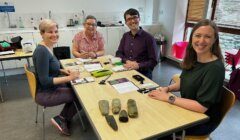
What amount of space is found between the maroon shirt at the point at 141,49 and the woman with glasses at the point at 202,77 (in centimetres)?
82

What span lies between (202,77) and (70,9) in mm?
4029

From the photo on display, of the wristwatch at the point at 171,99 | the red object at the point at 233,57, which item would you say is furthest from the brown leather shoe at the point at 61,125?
the red object at the point at 233,57

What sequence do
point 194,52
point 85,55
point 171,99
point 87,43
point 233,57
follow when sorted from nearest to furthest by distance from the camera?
point 171,99 < point 194,52 < point 85,55 < point 87,43 < point 233,57

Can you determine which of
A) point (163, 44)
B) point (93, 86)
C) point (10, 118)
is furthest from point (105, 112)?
point (163, 44)

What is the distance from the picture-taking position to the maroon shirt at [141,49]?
7.79 ft

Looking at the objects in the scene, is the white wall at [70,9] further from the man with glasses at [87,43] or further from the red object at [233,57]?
the red object at [233,57]

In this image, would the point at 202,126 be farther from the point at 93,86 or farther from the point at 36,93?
the point at 36,93

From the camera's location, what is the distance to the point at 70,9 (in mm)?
4637

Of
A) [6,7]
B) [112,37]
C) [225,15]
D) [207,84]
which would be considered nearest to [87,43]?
[112,37]

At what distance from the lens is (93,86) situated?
5.68 ft

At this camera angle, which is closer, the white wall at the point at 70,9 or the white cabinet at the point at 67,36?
the white cabinet at the point at 67,36

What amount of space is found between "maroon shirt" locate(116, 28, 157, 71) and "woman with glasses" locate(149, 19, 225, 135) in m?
0.82

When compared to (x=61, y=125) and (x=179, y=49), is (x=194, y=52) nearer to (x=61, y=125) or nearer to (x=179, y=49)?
(x=61, y=125)

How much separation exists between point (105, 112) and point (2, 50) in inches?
97.5
